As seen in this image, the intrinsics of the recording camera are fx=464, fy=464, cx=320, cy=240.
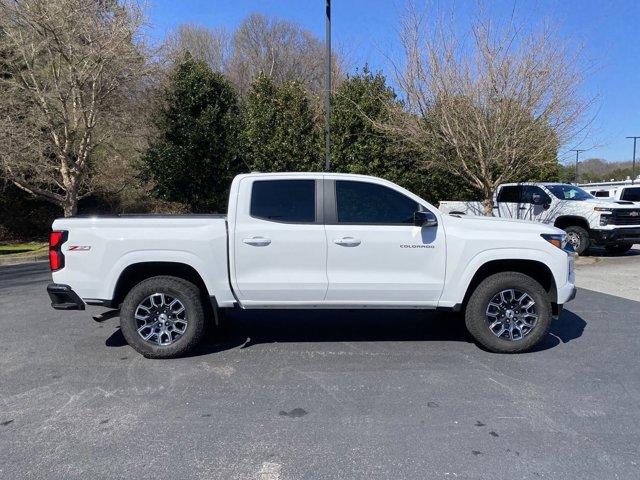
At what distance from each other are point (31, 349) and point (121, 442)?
106 inches

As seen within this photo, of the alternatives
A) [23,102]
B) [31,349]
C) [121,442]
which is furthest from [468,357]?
[23,102]

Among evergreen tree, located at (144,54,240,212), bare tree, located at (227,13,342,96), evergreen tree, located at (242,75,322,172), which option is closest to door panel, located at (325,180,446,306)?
evergreen tree, located at (242,75,322,172)

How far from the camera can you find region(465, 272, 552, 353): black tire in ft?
15.9

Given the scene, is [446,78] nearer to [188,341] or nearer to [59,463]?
[188,341]

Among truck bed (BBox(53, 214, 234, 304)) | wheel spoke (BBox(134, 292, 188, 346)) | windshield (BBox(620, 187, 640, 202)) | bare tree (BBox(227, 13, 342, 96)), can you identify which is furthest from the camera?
bare tree (BBox(227, 13, 342, 96))

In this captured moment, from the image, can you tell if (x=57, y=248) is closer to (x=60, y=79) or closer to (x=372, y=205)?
(x=372, y=205)

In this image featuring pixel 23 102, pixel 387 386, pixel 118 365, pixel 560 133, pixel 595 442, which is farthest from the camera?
pixel 23 102

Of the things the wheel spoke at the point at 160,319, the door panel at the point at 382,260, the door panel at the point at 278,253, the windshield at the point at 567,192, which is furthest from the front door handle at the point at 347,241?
the windshield at the point at 567,192

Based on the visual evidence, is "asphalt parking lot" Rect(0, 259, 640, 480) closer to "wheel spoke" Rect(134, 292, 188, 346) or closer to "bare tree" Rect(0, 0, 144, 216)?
"wheel spoke" Rect(134, 292, 188, 346)

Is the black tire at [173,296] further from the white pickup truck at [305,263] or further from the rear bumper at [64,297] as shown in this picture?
the rear bumper at [64,297]

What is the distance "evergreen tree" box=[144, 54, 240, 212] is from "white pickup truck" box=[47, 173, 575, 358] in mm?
11777

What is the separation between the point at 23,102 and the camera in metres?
13.7

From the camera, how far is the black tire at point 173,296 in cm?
476

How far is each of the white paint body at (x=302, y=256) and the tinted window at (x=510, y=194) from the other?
8.70 m
